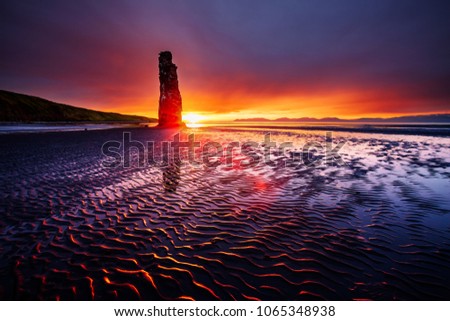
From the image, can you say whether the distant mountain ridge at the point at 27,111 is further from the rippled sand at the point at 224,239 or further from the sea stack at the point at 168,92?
the rippled sand at the point at 224,239

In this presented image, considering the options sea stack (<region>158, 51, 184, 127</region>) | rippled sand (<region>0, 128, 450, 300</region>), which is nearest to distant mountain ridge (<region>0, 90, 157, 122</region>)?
sea stack (<region>158, 51, 184, 127</region>)

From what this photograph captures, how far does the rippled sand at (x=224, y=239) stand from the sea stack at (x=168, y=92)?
6821 centimetres

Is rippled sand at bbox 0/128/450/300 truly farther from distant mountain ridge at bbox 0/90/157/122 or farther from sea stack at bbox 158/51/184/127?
distant mountain ridge at bbox 0/90/157/122

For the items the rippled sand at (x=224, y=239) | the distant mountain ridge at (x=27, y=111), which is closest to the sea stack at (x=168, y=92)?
the rippled sand at (x=224, y=239)

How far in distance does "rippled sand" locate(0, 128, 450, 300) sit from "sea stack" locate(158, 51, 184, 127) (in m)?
68.2

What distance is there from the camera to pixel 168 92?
74.8 m

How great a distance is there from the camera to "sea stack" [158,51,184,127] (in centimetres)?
7288

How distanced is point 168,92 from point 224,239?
253ft

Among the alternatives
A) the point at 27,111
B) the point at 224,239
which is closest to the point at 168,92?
the point at 224,239

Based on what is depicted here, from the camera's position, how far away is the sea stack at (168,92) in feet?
239

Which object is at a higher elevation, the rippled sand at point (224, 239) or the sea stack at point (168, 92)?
the sea stack at point (168, 92)

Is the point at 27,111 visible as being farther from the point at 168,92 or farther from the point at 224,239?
the point at 224,239

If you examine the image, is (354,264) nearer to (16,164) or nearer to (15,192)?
(15,192)
